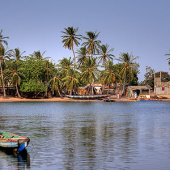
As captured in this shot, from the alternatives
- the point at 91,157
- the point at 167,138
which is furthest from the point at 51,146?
the point at 167,138

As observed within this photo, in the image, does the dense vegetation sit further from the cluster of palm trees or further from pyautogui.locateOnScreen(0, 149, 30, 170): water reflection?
pyautogui.locateOnScreen(0, 149, 30, 170): water reflection

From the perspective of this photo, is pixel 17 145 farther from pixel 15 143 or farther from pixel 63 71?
pixel 63 71

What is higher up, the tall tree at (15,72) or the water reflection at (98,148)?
the tall tree at (15,72)

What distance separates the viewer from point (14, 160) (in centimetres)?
2656

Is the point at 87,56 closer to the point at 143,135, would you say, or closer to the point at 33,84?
the point at 33,84

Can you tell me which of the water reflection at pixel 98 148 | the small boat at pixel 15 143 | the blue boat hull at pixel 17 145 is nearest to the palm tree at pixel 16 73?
Answer: the water reflection at pixel 98 148

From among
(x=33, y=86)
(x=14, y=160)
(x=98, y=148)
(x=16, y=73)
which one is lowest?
(x=14, y=160)

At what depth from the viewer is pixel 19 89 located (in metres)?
133

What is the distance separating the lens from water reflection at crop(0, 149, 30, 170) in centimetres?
2480

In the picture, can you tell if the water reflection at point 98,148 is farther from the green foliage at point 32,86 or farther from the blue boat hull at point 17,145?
the green foliage at point 32,86

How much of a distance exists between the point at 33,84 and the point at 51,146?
95.3 metres

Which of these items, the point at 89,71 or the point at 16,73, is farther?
the point at 89,71

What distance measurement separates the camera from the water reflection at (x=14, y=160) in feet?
81.4

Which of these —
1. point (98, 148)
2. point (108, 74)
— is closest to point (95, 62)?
point (108, 74)
